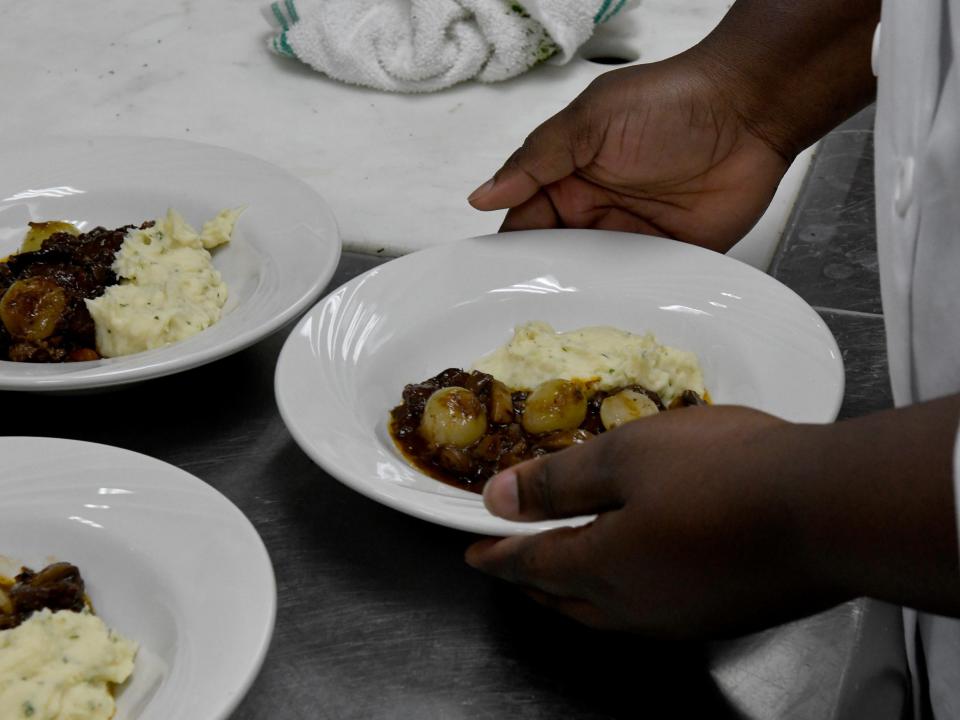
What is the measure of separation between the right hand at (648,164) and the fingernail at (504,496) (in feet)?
2.32

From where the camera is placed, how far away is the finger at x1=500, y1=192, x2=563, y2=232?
1.49 m

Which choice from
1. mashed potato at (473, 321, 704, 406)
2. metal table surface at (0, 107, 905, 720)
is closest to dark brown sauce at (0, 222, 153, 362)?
metal table surface at (0, 107, 905, 720)

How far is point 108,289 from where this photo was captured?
1333 mm

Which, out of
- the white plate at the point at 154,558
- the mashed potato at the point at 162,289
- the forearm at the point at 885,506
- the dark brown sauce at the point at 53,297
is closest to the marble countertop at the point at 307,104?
the mashed potato at the point at 162,289

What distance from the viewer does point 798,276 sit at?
1516 millimetres

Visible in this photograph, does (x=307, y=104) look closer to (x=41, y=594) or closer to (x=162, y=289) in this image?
(x=162, y=289)

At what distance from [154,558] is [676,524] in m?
0.47

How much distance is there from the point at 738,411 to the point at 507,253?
658mm

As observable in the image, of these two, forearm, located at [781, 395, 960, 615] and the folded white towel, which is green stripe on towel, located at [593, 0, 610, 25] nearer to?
the folded white towel

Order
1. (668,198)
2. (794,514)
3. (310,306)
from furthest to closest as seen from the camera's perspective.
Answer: (668,198) < (310,306) < (794,514)

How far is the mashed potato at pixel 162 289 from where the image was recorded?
4.20 ft

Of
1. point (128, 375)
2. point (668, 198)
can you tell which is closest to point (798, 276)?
point (668, 198)

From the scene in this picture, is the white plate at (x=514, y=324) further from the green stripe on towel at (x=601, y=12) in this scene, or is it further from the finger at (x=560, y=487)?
the green stripe on towel at (x=601, y=12)

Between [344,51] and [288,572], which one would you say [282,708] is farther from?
[344,51]
